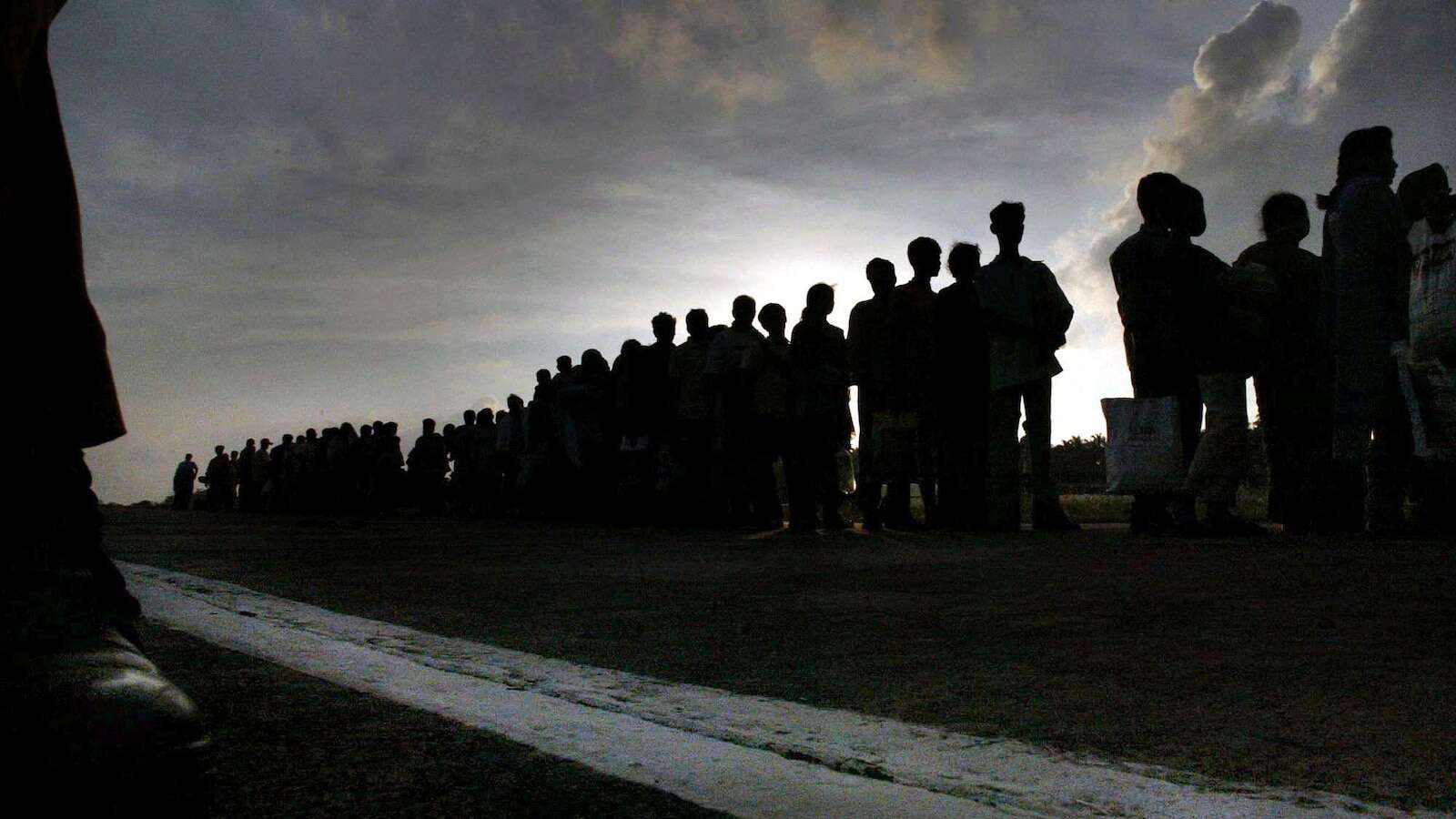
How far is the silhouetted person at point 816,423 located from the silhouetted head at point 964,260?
3.79 ft

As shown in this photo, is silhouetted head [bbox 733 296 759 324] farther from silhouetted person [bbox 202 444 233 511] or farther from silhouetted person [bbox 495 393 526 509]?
silhouetted person [bbox 202 444 233 511]

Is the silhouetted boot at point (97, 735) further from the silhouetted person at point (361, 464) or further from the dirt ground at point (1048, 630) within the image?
the silhouetted person at point (361, 464)

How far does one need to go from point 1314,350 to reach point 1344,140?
1.60 m

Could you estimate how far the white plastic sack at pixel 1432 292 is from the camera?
241 inches

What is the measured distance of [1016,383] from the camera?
9.07 meters

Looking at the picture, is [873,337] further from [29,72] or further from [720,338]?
[29,72]

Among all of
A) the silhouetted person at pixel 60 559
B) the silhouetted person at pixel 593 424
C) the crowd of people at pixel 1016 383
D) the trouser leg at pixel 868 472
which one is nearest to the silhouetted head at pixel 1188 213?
the crowd of people at pixel 1016 383

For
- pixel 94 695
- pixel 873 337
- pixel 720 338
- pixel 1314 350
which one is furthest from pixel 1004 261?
pixel 94 695

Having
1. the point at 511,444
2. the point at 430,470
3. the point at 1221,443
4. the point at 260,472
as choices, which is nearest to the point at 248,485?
the point at 260,472

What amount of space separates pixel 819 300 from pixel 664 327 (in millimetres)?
3223

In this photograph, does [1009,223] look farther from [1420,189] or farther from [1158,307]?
[1420,189]

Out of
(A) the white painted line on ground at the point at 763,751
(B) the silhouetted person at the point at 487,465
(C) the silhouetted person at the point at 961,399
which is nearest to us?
(A) the white painted line on ground at the point at 763,751

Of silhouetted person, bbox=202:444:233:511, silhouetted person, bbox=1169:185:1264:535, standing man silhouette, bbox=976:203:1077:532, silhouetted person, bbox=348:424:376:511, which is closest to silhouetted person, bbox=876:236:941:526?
standing man silhouette, bbox=976:203:1077:532

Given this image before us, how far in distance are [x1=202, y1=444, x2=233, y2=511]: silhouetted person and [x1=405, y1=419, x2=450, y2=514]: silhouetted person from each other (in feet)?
49.9
